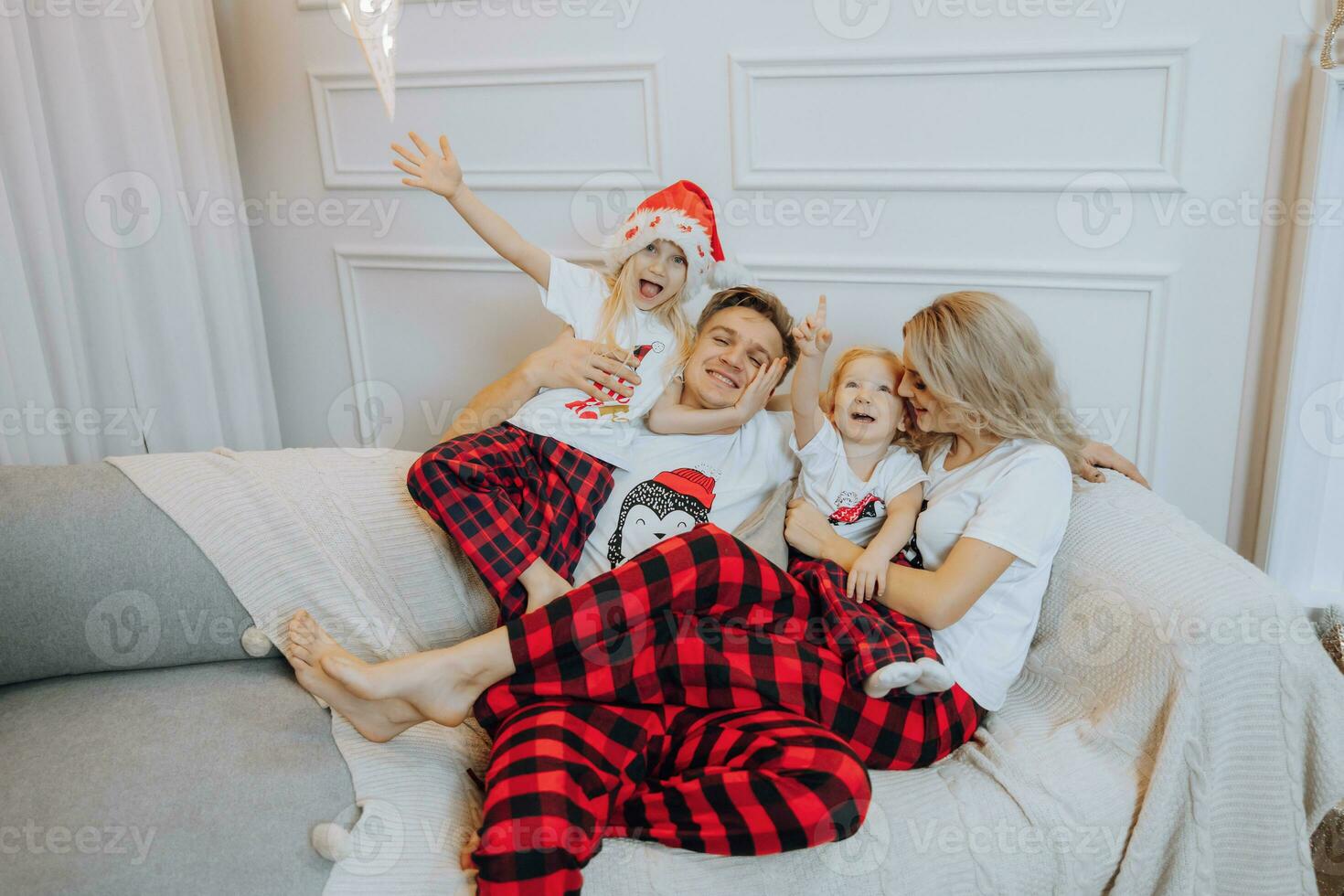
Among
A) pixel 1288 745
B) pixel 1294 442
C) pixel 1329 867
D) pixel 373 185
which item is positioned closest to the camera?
pixel 1288 745

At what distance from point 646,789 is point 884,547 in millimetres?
521

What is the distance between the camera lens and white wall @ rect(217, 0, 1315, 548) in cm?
179

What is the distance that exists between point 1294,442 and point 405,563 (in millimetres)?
1614

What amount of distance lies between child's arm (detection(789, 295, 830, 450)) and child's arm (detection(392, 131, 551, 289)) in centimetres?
50

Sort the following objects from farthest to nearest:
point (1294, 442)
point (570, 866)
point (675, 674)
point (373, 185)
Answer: point (373, 185) → point (1294, 442) → point (675, 674) → point (570, 866)

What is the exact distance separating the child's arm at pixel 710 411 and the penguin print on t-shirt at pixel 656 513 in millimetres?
100

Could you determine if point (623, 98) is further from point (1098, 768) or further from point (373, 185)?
point (1098, 768)

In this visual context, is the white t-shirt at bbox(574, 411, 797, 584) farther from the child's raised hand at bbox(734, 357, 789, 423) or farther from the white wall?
the white wall

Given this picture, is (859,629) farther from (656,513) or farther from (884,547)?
(656,513)

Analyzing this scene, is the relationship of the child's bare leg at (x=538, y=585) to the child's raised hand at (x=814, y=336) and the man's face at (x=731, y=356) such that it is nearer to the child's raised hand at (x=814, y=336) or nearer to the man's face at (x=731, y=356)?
the man's face at (x=731, y=356)

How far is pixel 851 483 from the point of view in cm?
166

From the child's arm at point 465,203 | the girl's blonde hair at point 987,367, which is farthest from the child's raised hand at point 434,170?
the girl's blonde hair at point 987,367

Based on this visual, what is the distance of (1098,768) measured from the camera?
4.42 ft

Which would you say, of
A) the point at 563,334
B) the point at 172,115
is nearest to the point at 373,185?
the point at 172,115
